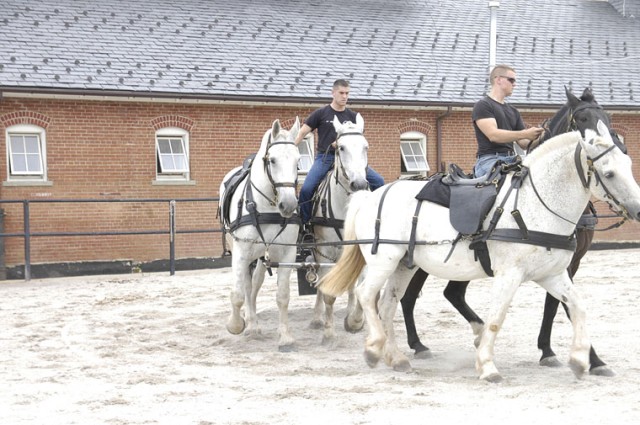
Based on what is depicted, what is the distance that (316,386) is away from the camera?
7.08 m

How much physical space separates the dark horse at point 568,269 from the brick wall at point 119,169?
1130cm

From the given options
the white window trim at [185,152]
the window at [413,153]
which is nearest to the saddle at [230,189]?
the white window trim at [185,152]

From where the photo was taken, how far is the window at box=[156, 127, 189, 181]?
19531mm

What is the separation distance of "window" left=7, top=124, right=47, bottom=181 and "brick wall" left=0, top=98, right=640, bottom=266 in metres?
0.13

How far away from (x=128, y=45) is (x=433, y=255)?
1442 centimetres

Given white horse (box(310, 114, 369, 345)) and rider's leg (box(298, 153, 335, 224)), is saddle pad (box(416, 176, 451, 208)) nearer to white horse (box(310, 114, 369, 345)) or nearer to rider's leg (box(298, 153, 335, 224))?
white horse (box(310, 114, 369, 345))

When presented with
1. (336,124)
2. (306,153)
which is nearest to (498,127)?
(336,124)

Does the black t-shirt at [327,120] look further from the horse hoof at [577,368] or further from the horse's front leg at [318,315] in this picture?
the horse hoof at [577,368]

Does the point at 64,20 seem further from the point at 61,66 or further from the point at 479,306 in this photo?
the point at 479,306

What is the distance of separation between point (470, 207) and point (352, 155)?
1793 millimetres

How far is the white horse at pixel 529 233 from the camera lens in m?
6.66

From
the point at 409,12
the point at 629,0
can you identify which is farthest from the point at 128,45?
the point at 629,0

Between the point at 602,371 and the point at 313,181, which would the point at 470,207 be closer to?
the point at 602,371

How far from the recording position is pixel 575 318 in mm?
7039
